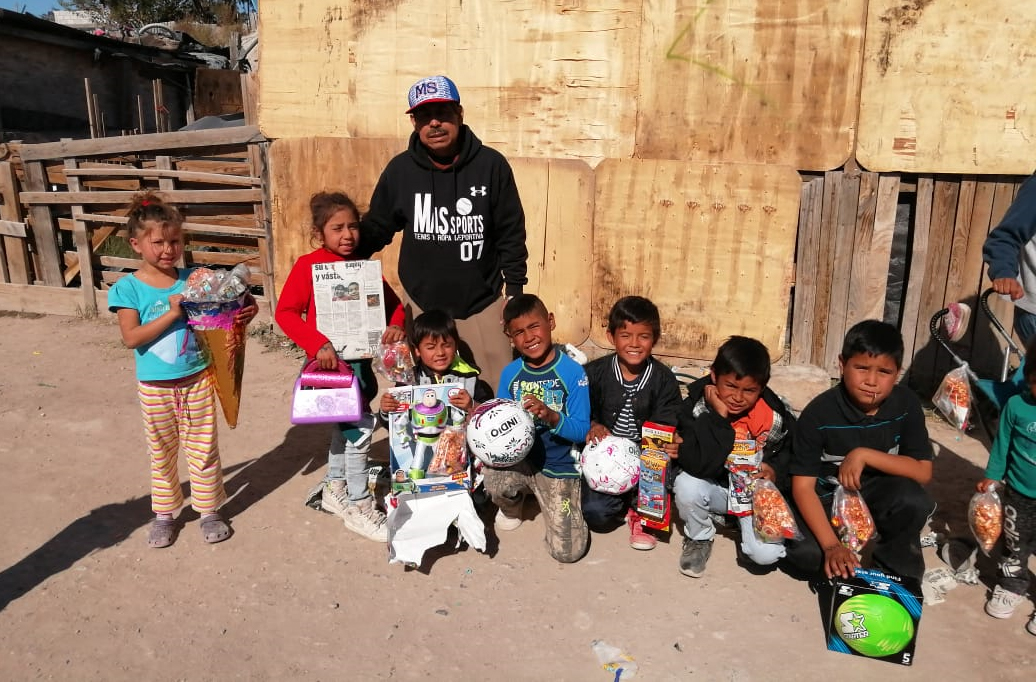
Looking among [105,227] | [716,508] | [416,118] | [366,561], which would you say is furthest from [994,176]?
[105,227]

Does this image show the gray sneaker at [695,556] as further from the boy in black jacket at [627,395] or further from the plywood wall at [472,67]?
the plywood wall at [472,67]

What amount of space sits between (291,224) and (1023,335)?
6050 millimetres

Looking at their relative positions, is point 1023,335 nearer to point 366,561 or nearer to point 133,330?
point 366,561

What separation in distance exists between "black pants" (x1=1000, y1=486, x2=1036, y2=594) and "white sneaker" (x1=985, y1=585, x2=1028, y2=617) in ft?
0.07

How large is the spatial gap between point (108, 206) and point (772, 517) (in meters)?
8.25

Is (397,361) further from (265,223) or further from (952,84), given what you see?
(952,84)

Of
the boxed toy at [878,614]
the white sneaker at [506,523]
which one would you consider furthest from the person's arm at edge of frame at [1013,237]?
the white sneaker at [506,523]

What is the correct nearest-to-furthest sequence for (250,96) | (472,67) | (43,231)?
1. (472,67)
2. (250,96)
3. (43,231)

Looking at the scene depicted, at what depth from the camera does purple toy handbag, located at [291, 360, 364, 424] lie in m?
3.63

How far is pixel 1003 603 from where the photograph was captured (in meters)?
3.14

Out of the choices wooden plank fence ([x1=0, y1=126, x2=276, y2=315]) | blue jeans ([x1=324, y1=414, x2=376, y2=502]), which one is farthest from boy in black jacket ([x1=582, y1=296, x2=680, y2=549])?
wooden plank fence ([x1=0, y1=126, x2=276, y2=315])

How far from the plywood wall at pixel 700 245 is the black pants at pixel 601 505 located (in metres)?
2.78

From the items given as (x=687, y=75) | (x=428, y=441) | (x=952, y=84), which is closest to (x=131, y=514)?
(x=428, y=441)

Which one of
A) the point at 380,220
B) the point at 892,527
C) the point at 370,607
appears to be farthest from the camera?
the point at 380,220
